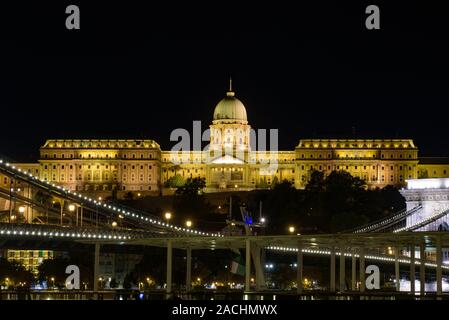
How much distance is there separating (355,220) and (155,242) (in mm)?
71016

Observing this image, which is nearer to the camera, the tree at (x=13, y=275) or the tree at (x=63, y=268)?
the tree at (x=13, y=275)

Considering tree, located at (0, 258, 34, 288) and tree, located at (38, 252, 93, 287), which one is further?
tree, located at (38, 252, 93, 287)

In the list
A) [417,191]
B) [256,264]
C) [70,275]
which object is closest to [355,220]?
[417,191]

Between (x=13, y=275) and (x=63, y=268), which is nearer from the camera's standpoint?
(x=13, y=275)

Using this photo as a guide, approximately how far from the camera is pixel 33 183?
298 feet

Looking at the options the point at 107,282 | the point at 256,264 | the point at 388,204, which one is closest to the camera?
the point at 256,264

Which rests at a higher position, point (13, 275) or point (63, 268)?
point (63, 268)

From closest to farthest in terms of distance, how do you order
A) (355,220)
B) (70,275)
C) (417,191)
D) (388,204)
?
(70,275) < (417,191) < (355,220) < (388,204)

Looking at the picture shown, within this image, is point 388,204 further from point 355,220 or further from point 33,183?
point 33,183
